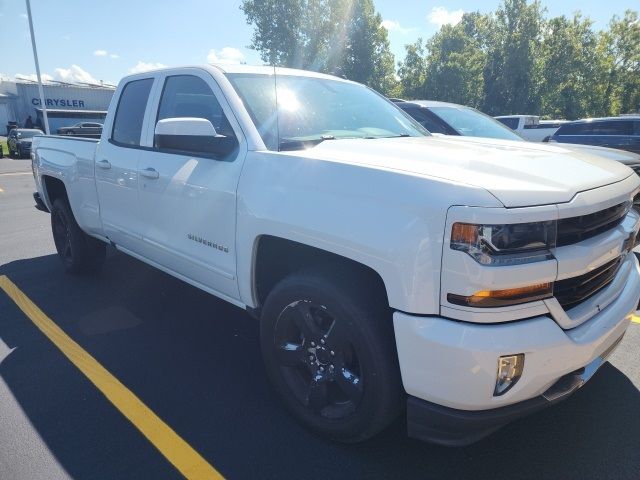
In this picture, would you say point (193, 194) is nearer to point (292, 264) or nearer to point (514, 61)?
point (292, 264)

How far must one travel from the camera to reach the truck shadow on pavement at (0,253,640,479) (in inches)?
89.7

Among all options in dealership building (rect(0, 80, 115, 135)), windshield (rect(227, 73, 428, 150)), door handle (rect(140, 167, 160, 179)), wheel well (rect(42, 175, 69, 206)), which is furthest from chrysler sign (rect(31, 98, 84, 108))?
windshield (rect(227, 73, 428, 150))

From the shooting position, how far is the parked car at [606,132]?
411 inches

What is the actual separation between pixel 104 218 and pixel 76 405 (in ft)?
6.03

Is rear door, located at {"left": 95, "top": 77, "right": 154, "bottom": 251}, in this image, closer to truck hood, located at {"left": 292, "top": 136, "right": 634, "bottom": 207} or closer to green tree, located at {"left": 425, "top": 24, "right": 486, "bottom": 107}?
truck hood, located at {"left": 292, "top": 136, "right": 634, "bottom": 207}

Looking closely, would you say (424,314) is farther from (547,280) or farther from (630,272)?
(630,272)

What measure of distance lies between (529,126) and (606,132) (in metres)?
10.9

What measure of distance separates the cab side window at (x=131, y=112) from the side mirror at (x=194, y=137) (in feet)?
3.54

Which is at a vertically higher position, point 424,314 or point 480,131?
point 480,131

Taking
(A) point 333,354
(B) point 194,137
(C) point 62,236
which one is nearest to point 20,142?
(C) point 62,236

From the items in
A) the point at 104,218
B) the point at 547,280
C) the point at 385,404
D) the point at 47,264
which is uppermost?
the point at 547,280

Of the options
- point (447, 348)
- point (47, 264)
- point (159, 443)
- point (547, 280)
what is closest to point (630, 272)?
point (547, 280)

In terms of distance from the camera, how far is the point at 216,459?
7.68ft

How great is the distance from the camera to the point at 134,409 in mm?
2732
